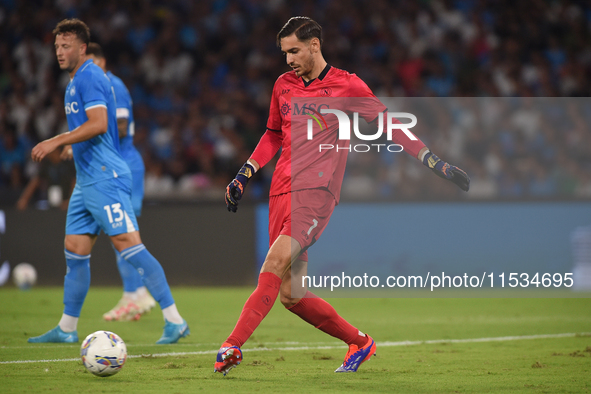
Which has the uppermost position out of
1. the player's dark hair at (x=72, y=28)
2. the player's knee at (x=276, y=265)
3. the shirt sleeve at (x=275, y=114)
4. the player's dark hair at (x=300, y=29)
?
the player's dark hair at (x=72, y=28)

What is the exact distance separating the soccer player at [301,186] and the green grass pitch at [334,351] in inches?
16.0

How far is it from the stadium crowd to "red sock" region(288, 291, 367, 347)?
223 inches

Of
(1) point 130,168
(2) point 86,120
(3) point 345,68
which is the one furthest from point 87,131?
(3) point 345,68

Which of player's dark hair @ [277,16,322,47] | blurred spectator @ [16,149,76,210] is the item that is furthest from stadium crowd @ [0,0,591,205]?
player's dark hair @ [277,16,322,47]

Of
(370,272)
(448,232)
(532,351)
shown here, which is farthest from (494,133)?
(532,351)

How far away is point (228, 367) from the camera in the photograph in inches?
176

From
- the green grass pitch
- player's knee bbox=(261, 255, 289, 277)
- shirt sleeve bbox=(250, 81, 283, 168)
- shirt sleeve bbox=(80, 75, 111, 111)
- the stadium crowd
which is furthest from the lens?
the stadium crowd

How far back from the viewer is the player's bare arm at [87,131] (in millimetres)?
5573

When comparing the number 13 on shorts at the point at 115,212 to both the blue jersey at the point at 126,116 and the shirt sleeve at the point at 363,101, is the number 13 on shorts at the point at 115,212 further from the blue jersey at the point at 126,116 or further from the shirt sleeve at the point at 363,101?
the shirt sleeve at the point at 363,101

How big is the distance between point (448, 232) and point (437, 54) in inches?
185

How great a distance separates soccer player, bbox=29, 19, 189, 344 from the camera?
593cm

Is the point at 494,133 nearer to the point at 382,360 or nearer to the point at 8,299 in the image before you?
the point at 382,360

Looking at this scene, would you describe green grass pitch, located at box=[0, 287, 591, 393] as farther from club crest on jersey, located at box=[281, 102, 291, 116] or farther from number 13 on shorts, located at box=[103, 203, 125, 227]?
club crest on jersey, located at box=[281, 102, 291, 116]

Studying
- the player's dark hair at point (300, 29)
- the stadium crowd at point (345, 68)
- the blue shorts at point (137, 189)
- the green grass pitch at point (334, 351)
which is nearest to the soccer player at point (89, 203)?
the green grass pitch at point (334, 351)
